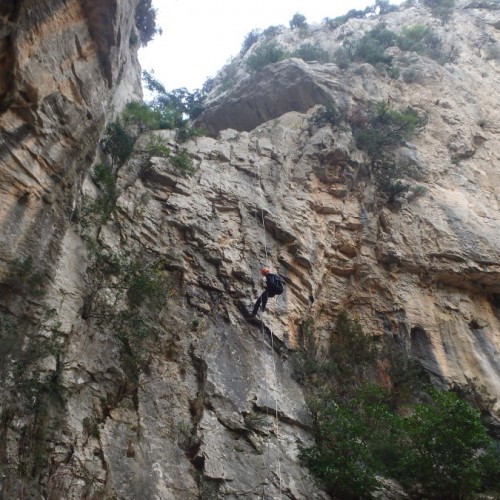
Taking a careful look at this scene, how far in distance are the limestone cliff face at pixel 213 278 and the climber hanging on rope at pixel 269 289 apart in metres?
0.48

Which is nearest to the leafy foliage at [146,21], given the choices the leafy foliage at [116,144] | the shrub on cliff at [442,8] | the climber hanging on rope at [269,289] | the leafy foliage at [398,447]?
the leafy foliage at [116,144]

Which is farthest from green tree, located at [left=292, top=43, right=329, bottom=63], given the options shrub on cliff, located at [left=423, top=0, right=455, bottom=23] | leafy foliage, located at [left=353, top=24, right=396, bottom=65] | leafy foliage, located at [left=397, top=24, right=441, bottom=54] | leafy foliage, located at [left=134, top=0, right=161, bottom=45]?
shrub on cliff, located at [left=423, top=0, right=455, bottom=23]

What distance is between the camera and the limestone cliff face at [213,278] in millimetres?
8125

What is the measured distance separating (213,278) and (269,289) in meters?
1.45

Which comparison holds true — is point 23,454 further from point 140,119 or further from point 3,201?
point 140,119

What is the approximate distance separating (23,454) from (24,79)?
6249mm

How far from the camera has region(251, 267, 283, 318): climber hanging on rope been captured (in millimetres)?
11547

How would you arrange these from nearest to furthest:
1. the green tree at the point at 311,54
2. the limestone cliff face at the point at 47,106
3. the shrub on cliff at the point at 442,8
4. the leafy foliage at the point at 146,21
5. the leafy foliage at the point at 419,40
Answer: the limestone cliff face at the point at 47,106
the leafy foliage at the point at 146,21
the green tree at the point at 311,54
the leafy foliage at the point at 419,40
the shrub on cliff at the point at 442,8

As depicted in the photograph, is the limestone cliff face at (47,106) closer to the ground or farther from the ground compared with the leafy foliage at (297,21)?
closer to the ground

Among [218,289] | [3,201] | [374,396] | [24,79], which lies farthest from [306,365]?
[24,79]

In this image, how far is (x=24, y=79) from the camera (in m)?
8.78

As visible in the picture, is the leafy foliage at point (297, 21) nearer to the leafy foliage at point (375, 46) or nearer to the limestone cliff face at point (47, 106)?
the leafy foliage at point (375, 46)

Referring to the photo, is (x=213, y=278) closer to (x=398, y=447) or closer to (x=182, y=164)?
(x=182, y=164)

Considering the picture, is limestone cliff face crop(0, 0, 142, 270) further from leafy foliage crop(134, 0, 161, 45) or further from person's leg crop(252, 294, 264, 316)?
leafy foliage crop(134, 0, 161, 45)
